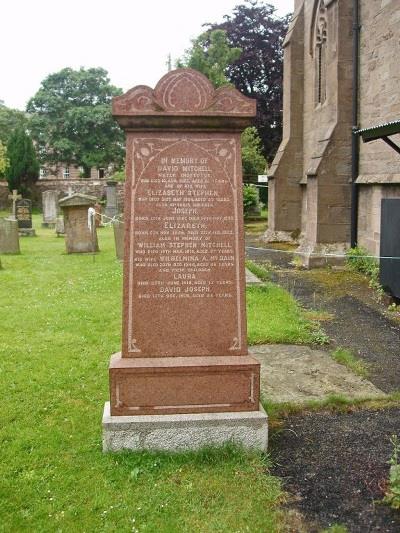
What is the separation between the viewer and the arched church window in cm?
1546

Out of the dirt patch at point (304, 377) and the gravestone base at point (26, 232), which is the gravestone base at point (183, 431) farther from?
the gravestone base at point (26, 232)

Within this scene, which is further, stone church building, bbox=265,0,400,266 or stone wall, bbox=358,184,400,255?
stone wall, bbox=358,184,400,255

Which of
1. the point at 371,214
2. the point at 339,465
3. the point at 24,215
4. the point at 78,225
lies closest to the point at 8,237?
the point at 78,225

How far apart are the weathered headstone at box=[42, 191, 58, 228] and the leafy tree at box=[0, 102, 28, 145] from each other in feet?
90.9

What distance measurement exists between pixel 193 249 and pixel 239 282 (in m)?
0.40

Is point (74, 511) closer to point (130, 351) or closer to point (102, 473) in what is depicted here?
point (102, 473)

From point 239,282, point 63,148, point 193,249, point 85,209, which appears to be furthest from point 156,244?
point 63,148

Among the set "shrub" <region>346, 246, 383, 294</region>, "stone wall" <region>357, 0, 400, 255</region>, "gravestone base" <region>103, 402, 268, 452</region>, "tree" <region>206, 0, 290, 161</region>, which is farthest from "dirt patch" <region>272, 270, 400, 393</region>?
"tree" <region>206, 0, 290, 161</region>

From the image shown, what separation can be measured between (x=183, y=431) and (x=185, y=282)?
1.03m

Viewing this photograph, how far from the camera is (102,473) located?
362 cm

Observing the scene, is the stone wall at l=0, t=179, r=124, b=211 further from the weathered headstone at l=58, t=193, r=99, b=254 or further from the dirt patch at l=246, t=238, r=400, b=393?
the dirt patch at l=246, t=238, r=400, b=393

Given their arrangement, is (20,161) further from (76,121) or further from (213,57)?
(213,57)

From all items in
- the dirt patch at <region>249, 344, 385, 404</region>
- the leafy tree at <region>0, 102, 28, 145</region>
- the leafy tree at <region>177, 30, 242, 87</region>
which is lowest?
the dirt patch at <region>249, 344, 385, 404</region>

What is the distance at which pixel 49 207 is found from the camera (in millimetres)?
26000
